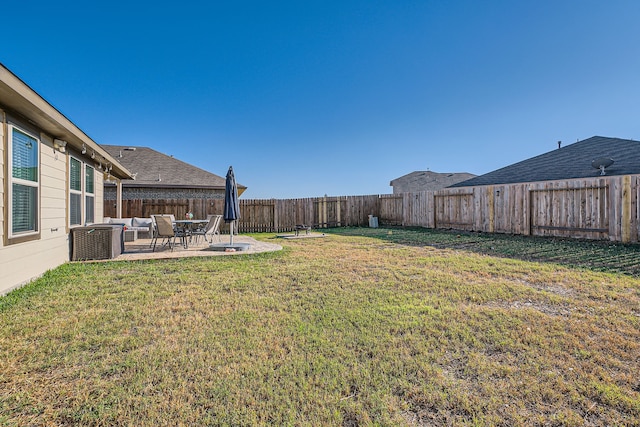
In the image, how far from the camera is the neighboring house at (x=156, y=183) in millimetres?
13578

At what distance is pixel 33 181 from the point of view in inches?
178

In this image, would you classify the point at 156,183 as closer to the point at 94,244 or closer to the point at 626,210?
the point at 94,244

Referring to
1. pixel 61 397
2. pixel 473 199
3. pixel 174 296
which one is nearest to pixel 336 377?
pixel 61 397

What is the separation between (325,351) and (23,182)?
199 inches

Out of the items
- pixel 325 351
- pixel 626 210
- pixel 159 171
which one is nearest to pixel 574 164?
pixel 626 210

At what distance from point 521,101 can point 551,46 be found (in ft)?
10.5

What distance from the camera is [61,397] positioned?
5.91 feet

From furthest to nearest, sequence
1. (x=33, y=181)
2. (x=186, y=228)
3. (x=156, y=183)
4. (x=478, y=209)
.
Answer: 1. (x=156, y=183)
2. (x=478, y=209)
3. (x=186, y=228)
4. (x=33, y=181)

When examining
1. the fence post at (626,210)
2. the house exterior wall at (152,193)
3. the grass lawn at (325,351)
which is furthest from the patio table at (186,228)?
the fence post at (626,210)

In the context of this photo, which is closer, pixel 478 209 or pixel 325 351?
pixel 325 351

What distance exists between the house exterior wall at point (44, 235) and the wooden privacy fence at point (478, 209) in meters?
8.06

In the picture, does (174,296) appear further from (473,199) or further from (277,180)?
(277,180)

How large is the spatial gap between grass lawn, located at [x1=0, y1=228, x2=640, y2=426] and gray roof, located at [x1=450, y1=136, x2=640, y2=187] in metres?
7.67

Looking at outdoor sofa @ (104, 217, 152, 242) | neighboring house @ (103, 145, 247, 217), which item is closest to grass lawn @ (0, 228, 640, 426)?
outdoor sofa @ (104, 217, 152, 242)
